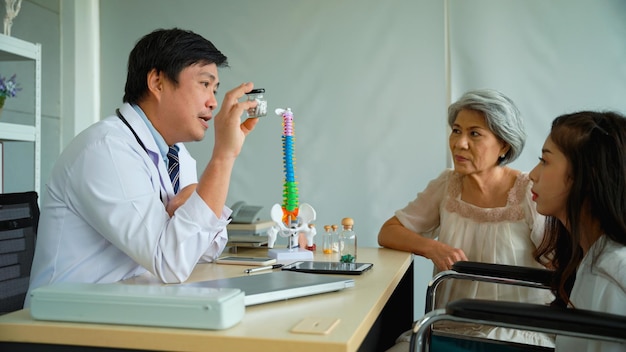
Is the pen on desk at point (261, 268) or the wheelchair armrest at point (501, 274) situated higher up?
the pen on desk at point (261, 268)

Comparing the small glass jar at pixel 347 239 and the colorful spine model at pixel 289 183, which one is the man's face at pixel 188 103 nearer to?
the colorful spine model at pixel 289 183

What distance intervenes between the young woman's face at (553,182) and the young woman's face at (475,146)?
2.41ft

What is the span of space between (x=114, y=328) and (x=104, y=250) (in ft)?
1.71

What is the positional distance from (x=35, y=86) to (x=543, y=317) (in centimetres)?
261

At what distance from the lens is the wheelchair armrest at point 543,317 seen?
938 millimetres

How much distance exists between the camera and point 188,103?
1665mm

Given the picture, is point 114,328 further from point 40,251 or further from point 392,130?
point 392,130

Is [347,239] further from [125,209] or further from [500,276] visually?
[125,209]

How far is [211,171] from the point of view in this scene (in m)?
1.39

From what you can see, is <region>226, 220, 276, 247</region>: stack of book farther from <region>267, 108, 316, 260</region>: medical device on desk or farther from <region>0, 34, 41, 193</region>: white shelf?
<region>0, 34, 41, 193</region>: white shelf

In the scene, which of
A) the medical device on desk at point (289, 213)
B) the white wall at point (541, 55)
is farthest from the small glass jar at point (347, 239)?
the white wall at point (541, 55)

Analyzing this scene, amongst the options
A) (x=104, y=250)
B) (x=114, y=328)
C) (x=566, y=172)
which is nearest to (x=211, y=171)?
(x=104, y=250)

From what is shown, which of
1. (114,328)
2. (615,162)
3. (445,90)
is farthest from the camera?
(445,90)

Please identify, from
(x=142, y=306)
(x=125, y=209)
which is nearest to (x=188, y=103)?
(x=125, y=209)
